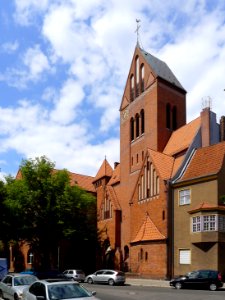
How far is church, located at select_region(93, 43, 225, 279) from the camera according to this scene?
3841 cm

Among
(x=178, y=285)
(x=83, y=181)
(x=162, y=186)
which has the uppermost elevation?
(x=83, y=181)

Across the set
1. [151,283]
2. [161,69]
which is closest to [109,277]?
[151,283]

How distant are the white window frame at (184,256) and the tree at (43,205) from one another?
12970 mm

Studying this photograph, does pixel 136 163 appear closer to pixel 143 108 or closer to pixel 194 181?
pixel 143 108

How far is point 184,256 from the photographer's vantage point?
130ft

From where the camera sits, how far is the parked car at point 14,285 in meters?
20.5

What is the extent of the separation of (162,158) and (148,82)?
9.99m

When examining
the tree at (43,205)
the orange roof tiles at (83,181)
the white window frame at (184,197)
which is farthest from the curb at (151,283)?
the orange roof tiles at (83,181)

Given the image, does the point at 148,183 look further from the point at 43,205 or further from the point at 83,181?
the point at 83,181

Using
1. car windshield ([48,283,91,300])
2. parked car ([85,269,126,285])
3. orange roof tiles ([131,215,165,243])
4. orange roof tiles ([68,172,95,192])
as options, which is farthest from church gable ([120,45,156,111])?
car windshield ([48,283,91,300])

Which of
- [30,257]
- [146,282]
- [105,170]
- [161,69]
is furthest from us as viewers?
[30,257]

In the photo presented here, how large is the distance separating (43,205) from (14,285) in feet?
92.0

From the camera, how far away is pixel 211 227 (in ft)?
123

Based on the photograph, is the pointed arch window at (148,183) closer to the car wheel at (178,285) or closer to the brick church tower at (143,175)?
the brick church tower at (143,175)
